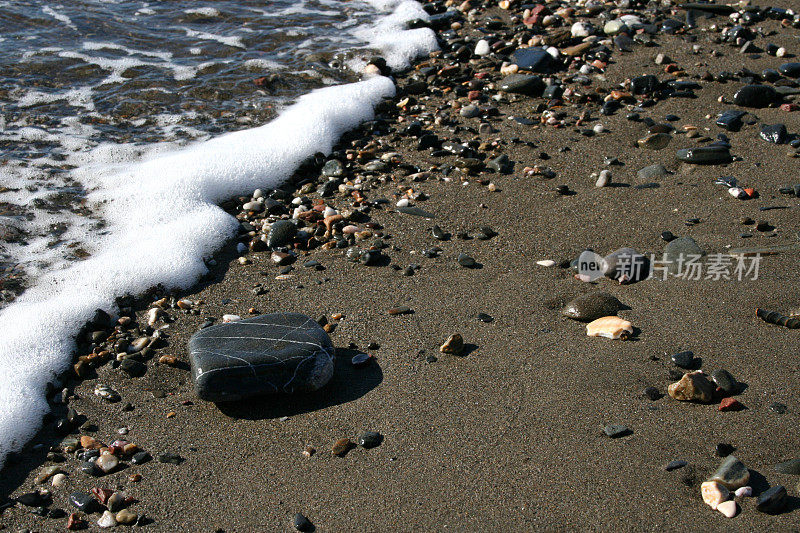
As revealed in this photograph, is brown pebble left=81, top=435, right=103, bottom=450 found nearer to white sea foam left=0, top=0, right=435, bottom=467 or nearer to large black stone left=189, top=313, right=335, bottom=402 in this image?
white sea foam left=0, top=0, right=435, bottom=467

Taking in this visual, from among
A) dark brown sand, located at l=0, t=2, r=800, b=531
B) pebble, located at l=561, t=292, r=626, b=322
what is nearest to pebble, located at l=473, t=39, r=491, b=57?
dark brown sand, located at l=0, t=2, r=800, b=531

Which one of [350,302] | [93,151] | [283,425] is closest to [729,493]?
[283,425]

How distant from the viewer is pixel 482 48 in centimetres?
575

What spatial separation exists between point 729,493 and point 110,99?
517 cm

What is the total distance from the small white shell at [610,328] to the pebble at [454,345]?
574 millimetres

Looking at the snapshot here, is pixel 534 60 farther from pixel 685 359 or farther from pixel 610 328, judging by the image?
pixel 685 359

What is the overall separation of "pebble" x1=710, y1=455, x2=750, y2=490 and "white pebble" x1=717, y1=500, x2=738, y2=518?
70 millimetres

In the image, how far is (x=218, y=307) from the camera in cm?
337

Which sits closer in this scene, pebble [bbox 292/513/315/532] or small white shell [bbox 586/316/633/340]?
pebble [bbox 292/513/315/532]

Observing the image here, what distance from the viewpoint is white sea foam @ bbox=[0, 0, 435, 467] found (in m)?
3.02

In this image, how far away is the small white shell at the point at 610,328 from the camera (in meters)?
2.93

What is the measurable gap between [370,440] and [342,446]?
11 centimetres

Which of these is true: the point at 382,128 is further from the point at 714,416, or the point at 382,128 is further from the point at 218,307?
the point at 714,416

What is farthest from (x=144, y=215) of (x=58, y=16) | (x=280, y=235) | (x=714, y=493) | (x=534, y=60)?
(x=58, y=16)
